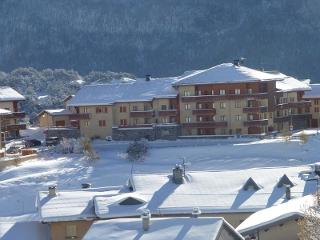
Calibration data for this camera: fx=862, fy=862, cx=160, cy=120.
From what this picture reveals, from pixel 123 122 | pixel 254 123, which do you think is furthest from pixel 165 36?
pixel 254 123

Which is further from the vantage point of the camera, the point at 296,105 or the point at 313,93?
the point at 313,93

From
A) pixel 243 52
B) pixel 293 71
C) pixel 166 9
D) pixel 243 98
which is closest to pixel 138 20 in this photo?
pixel 166 9

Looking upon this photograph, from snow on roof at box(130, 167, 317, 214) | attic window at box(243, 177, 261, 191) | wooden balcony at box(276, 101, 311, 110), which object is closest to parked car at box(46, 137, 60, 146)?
wooden balcony at box(276, 101, 311, 110)

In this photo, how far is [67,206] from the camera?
38875mm

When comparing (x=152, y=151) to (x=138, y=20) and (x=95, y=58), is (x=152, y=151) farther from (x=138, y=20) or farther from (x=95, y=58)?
(x=138, y=20)

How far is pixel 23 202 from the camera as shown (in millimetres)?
56094

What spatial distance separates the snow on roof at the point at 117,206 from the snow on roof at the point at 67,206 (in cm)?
48

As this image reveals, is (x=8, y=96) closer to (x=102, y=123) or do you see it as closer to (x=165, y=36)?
(x=102, y=123)

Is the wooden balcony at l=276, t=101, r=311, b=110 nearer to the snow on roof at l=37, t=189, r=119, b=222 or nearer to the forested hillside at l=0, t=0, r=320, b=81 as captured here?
the snow on roof at l=37, t=189, r=119, b=222

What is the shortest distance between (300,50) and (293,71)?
375 inches

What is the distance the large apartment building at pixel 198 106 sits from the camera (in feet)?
242

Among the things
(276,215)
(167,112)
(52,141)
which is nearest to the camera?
(276,215)

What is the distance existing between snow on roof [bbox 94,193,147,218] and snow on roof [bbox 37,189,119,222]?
0.48 meters

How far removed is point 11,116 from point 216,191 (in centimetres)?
4370
